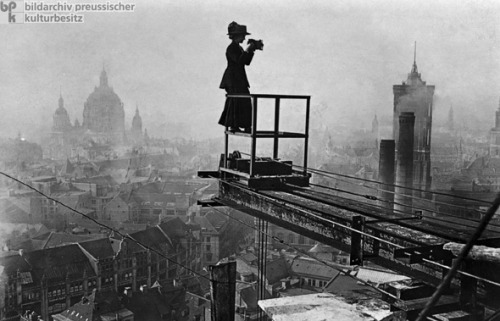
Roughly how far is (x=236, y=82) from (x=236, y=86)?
0.06 meters

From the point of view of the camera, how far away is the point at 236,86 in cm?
670

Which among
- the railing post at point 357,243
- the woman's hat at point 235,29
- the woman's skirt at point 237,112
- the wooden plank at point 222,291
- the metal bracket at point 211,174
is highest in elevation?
the woman's hat at point 235,29

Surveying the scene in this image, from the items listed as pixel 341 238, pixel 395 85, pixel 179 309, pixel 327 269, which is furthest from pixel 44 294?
pixel 341 238

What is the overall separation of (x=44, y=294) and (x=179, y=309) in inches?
286

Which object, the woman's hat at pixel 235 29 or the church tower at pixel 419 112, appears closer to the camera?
the woman's hat at pixel 235 29

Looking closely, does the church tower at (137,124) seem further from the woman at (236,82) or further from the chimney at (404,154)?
the woman at (236,82)

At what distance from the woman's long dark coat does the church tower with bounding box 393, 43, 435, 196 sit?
2484cm

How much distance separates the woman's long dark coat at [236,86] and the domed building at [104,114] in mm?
34069

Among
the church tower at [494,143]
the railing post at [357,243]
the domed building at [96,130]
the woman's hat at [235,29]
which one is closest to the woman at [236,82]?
the woman's hat at [235,29]

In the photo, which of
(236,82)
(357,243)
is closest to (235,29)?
(236,82)

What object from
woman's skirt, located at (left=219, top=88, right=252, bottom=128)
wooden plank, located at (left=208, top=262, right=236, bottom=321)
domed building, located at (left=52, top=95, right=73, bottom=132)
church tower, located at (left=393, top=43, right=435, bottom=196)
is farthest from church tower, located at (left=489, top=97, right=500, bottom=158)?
domed building, located at (left=52, top=95, right=73, bottom=132)

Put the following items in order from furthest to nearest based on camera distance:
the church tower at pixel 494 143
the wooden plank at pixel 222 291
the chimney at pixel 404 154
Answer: the church tower at pixel 494 143 → the chimney at pixel 404 154 → the wooden plank at pixel 222 291

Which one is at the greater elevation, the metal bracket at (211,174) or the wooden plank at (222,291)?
the metal bracket at (211,174)

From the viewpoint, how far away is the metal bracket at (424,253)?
9.47 ft
